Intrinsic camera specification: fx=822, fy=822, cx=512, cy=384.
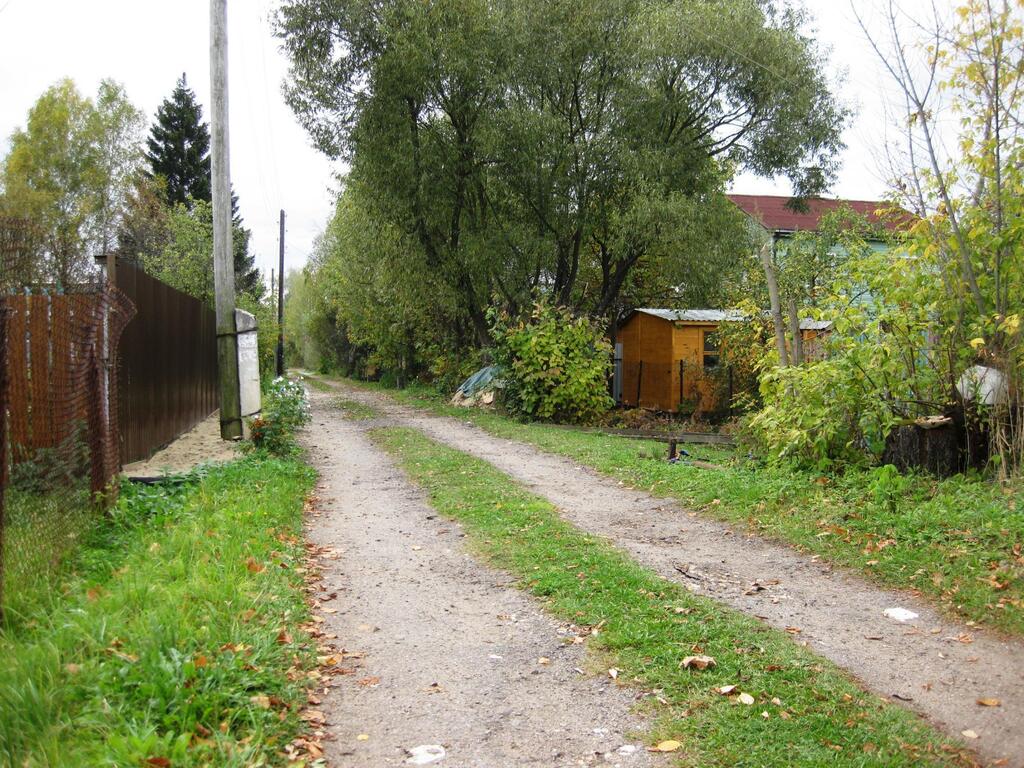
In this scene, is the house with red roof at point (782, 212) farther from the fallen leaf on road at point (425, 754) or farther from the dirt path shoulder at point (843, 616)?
the fallen leaf on road at point (425, 754)

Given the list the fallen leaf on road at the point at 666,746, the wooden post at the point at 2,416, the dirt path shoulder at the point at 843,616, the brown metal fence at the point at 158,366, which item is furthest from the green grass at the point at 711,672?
the brown metal fence at the point at 158,366

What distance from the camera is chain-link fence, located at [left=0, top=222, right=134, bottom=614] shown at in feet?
18.1

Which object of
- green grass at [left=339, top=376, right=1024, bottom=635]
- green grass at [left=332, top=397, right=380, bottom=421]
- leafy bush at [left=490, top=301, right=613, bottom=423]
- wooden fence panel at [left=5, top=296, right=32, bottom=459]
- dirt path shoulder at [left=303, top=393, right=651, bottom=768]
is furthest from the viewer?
green grass at [left=332, top=397, right=380, bottom=421]

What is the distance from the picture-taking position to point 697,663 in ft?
13.7

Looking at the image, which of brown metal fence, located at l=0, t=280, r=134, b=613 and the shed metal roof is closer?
brown metal fence, located at l=0, t=280, r=134, b=613

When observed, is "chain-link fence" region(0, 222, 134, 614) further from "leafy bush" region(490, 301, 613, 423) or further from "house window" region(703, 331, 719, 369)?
"house window" region(703, 331, 719, 369)

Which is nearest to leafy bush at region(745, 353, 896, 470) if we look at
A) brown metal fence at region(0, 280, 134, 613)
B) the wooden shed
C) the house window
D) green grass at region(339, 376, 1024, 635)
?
green grass at region(339, 376, 1024, 635)

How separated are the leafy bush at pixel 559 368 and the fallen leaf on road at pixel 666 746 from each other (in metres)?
13.7

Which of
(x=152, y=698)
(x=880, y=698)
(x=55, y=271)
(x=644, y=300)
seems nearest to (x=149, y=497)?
(x=152, y=698)

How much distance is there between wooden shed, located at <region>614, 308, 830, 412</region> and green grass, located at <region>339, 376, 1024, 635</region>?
9.57 metres

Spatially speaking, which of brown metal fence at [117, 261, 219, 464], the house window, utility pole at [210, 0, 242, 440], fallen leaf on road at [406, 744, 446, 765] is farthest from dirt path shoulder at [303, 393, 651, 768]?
the house window

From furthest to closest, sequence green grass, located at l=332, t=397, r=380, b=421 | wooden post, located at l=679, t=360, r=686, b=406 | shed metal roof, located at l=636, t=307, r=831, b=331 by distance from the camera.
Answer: green grass, located at l=332, t=397, r=380, b=421 → wooden post, located at l=679, t=360, r=686, b=406 → shed metal roof, located at l=636, t=307, r=831, b=331

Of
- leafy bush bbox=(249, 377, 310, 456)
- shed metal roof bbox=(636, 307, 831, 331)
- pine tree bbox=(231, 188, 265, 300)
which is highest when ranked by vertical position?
pine tree bbox=(231, 188, 265, 300)

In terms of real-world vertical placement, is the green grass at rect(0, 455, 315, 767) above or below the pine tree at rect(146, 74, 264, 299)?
below
